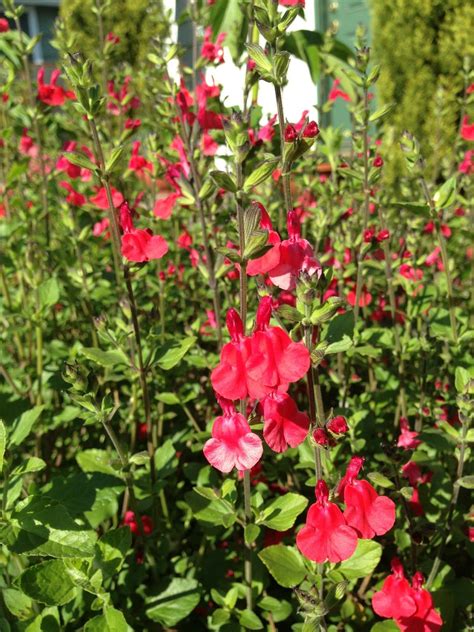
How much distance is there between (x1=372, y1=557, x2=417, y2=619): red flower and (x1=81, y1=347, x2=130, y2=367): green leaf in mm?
735

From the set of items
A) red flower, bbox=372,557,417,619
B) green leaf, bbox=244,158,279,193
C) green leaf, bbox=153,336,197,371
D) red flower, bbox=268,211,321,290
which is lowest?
red flower, bbox=372,557,417,619

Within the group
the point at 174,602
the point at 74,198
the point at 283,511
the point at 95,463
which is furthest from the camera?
the point at 74,198

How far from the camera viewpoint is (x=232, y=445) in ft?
3.21

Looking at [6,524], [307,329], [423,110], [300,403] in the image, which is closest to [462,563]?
[300,403]

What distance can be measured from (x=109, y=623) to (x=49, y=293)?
979 mm

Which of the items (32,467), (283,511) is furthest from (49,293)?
(283,511)

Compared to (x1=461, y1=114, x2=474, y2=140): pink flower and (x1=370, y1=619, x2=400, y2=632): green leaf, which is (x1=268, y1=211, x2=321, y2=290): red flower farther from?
(x1=461, y1=114, x2=474, y2=140): pink flower

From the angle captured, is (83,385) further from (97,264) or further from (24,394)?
(97,264)

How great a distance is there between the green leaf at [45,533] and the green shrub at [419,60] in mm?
5369

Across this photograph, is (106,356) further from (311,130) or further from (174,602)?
(311,130)

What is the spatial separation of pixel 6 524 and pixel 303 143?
32.5 inches

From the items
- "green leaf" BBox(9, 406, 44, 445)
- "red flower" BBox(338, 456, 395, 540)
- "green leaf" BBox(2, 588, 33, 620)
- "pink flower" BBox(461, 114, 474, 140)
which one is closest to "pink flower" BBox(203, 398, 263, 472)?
"red flower" BBox(338, 456, 395, 540)

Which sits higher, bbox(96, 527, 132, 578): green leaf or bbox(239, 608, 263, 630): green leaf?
bbox(96, 527, 132, 578): green leaf

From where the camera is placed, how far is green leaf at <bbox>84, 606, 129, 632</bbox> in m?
1.05
